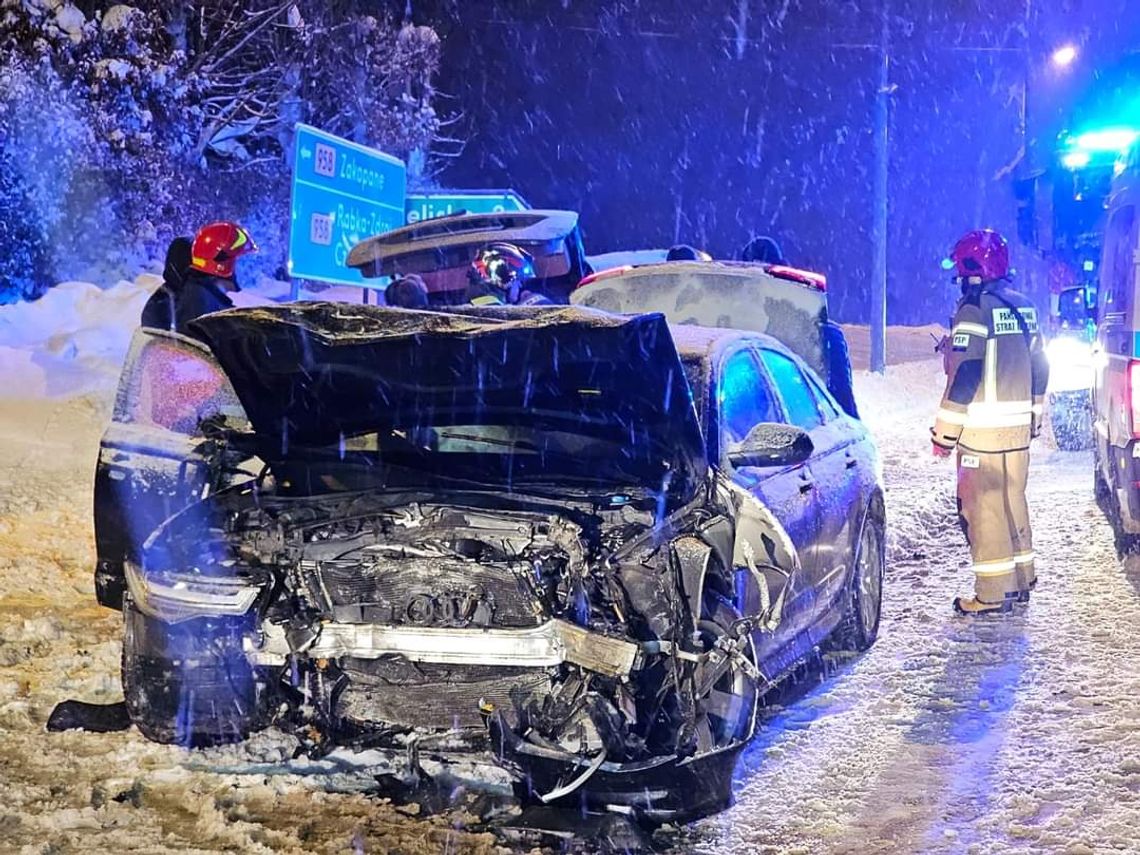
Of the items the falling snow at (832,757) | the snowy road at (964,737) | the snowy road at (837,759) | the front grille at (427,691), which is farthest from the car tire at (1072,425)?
the front grille at (427,691)

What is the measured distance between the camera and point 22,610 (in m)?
6.46

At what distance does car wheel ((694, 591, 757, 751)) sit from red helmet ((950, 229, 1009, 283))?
3.57m

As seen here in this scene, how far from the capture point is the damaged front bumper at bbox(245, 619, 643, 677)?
12.6 feet

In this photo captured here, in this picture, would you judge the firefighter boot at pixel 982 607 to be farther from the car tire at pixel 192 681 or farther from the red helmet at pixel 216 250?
the red helmet at pixel 216 250

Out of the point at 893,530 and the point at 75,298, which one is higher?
the point at 75,298

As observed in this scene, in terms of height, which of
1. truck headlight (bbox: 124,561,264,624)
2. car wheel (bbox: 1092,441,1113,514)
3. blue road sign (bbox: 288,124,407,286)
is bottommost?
truck headlight (bbox: 124,561,264,624)

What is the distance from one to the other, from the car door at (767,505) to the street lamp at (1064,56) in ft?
36.2

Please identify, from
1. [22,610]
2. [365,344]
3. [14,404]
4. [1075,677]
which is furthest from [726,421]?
[14,404]

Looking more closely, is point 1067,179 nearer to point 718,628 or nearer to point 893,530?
point 893,530

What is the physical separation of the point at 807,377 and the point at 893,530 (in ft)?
11.0

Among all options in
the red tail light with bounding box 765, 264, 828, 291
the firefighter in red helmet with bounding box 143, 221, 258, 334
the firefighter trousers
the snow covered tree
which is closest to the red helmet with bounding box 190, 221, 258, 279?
the firefighter in red helmet with bounding box 143, 221, 258, 334

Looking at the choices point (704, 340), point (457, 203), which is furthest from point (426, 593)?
point (457, 203)

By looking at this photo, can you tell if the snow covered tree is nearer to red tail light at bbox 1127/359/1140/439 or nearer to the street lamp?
the street lamp

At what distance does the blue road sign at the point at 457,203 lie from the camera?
60.8ft
